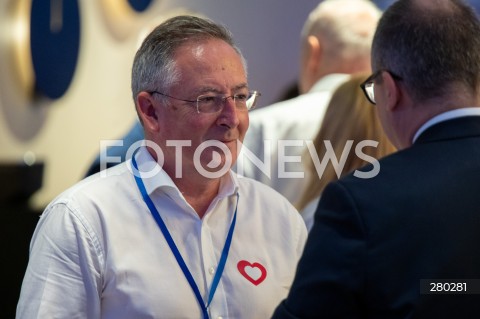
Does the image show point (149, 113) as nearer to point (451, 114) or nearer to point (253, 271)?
point (253, 271)

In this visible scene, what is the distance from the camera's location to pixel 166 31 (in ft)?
7.90

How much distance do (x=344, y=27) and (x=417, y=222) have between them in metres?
2.34

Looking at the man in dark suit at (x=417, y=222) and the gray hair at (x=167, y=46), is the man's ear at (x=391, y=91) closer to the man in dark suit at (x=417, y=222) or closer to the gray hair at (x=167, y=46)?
the man in dark suit at (x=417, y=222)

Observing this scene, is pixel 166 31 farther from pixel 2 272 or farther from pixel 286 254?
pixel 2 272

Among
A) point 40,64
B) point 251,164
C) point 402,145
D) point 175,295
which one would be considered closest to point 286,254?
point 175,295

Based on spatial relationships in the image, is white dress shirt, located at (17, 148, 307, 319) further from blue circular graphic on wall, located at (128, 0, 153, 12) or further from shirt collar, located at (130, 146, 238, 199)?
blue circular graphic on wall, located at (128, 0, 153, 12)

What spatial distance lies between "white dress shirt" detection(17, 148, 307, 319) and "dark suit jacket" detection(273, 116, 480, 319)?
51 cm

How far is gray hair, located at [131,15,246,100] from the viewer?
238 cm

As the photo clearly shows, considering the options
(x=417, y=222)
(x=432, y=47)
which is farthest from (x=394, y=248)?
(x=432, y=47)

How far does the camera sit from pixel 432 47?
1.87 meters

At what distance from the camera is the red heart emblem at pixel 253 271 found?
7.63ft

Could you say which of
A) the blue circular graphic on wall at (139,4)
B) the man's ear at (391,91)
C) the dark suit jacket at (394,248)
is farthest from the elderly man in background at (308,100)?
the dark suit jacket at (394,248)

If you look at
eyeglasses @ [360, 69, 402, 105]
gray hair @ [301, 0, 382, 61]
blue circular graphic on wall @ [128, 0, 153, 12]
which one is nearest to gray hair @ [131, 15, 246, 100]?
eyeglasses @ [360, 69, 402, 105]

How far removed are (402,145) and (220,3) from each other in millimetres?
2979
